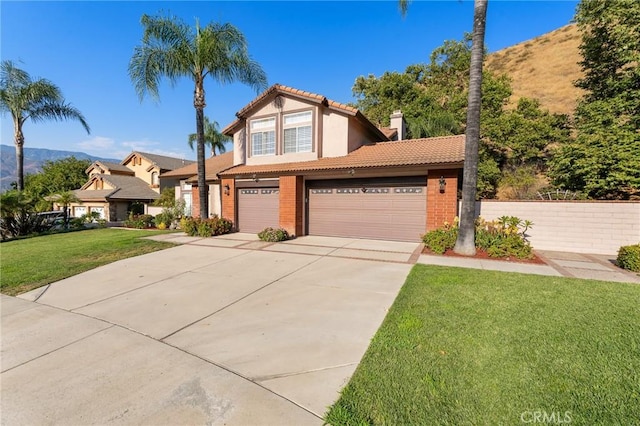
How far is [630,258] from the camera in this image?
268 inches

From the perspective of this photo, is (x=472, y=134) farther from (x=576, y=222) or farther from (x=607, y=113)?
(x=607, y=113)

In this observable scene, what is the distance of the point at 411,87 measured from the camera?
27594 mm

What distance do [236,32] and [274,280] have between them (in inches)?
476

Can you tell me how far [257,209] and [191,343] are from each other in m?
10.6

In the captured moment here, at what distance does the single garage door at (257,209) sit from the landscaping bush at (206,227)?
3.20 ft

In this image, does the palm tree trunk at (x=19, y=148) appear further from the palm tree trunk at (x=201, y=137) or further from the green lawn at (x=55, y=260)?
the palm tree trunk at (x=201, y=137)

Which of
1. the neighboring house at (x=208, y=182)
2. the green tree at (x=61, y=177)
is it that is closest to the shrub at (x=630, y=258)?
the neighboring house at (x=208, y=182)

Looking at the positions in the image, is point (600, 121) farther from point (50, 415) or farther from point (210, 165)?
point (210, 165)

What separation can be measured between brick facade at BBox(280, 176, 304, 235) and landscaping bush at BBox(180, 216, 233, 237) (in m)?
3.00

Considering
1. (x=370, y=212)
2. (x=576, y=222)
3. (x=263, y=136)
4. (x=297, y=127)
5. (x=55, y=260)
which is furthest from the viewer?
(x=263, y=136)

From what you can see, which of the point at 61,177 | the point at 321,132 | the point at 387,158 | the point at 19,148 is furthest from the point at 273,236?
the point at 61,177

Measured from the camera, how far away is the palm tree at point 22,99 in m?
17.4

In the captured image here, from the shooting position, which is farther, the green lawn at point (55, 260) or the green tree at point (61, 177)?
the green tree at point (61, 177)

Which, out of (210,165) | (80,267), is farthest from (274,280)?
(210,165)
